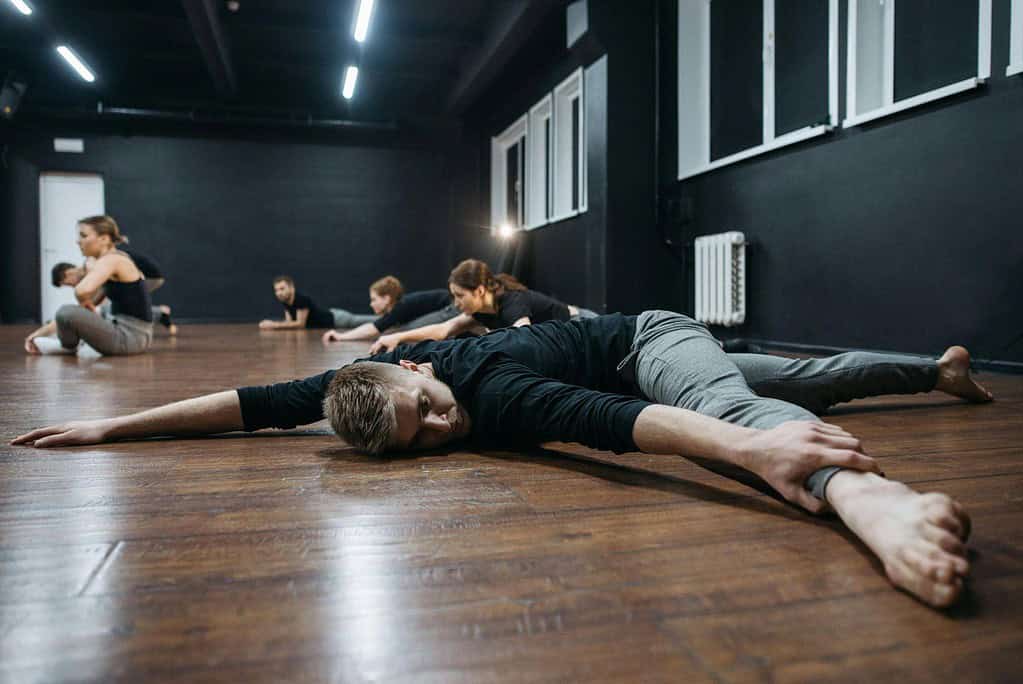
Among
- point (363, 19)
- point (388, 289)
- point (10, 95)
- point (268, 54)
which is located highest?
point (268, 54)

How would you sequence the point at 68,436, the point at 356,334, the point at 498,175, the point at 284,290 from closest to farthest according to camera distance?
the point at 68,436 → the point at 356,334 → the point at 284,290 → the point at 498,175

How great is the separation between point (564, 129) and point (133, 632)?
8.05m

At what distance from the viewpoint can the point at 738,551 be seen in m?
1.08

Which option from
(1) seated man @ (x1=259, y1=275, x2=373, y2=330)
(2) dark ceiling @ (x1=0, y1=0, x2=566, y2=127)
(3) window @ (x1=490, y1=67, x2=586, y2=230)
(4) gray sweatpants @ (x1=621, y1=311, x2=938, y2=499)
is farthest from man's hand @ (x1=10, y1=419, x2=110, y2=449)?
(1) seated man @ (x1=259, y1=275, x2=373, y2=330)

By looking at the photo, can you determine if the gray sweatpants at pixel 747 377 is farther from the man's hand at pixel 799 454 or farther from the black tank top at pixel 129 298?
the black tank top at pixel 129 298

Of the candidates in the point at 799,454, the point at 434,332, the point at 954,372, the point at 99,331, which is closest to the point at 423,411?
the point at 799,454

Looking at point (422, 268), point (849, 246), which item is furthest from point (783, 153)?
point (422, 268)

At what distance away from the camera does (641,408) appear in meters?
1.40

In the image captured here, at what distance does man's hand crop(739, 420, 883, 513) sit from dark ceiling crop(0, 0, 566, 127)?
6436 millimetres

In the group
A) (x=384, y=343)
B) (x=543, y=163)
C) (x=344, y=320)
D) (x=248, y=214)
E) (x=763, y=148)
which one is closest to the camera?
(x=384, y=343)

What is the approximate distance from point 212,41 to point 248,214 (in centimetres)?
365

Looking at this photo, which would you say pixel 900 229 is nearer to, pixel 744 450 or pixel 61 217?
pixel 744 450

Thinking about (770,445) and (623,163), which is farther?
(623,163)

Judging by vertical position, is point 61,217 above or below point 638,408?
above
